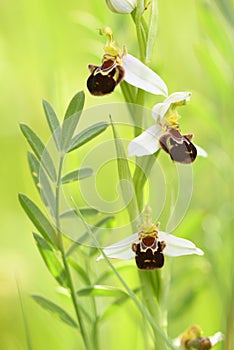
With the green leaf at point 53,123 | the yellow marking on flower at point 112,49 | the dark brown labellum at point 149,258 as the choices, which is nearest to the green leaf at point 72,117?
the green leaf at point 53,123

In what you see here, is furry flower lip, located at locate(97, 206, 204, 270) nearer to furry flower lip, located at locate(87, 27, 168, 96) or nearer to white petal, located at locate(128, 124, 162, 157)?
white petal, located at locate(128, 124, 162, 157)

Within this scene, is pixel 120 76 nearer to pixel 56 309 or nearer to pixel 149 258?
pixel 149 258

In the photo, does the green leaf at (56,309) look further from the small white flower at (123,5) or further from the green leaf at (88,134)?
the small white flower at (123,5)

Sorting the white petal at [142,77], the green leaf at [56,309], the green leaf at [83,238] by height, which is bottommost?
the green leaf at [56,309]

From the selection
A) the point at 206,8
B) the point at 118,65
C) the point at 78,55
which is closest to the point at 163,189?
the point at 118,65

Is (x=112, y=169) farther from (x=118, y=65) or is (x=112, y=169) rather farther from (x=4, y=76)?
(x=118, y=65)
